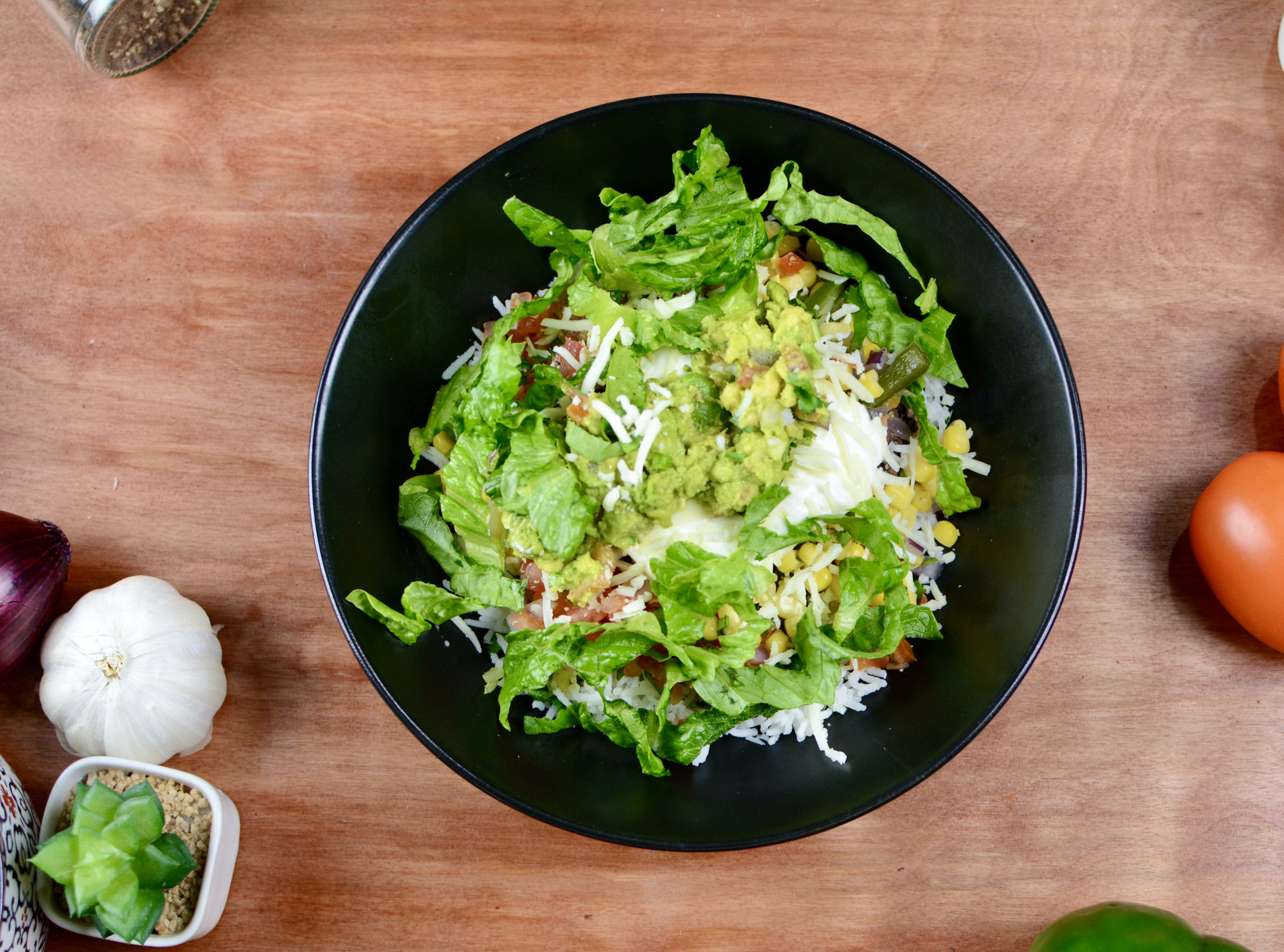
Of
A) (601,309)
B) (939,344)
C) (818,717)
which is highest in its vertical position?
(601,309)

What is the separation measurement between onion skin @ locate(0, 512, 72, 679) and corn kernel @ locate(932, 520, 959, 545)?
221cm

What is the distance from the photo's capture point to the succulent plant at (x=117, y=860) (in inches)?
79.5

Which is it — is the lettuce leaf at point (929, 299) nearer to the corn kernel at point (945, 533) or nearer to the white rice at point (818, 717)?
the corn kernel at point (945, 533)

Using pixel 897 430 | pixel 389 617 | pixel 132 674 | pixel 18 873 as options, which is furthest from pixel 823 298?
pixel 18 873

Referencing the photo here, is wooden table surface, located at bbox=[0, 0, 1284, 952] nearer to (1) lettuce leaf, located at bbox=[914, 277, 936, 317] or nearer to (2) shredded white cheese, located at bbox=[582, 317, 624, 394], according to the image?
(1) lettuce leaf, located at bbox=[914, 277, 936, 317]

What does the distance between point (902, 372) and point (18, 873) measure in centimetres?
238

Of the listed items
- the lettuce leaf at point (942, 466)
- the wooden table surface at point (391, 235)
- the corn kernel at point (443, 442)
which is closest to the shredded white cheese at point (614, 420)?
the corn kernel at point (443, 442)

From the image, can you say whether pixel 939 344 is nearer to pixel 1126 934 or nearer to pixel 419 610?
pixel 419 610

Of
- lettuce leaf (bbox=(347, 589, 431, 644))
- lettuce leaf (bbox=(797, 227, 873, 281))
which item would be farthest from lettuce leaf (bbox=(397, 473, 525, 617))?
lettuce leaf (bbox=(797, 227, 873, 281))

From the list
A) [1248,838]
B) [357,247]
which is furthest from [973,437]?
[357,247]

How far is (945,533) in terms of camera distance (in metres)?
2.30

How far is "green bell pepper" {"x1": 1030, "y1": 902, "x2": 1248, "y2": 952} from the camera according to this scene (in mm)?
2264

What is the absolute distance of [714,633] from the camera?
2.07 metres

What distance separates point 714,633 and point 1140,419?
134 cm
